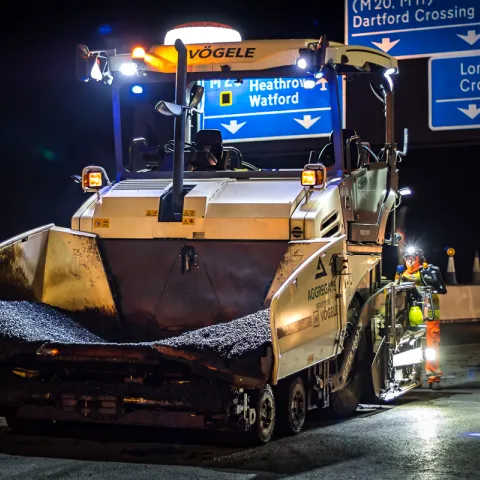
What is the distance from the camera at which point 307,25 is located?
16734 millimetres

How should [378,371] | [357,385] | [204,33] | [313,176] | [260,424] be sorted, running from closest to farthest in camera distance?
→ [260,424]
[313,176]
[204,33]
[357,385]
[378,371]

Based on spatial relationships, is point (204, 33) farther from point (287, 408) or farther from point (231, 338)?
point (287, 408)

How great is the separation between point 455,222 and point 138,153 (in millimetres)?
12860

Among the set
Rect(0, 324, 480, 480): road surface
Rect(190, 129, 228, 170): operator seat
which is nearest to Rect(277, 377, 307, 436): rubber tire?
Rect(0, 324, 480, 480): road surface

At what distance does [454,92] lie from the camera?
50.5 feet

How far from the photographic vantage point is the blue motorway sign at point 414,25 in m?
15.1

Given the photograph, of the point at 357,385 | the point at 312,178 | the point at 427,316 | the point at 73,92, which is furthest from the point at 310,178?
the point at 73,92

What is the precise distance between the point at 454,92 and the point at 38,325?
9562 millimetres

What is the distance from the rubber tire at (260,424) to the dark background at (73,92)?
879 cm

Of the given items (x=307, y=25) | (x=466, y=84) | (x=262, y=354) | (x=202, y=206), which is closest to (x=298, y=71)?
(x=202, y=206)

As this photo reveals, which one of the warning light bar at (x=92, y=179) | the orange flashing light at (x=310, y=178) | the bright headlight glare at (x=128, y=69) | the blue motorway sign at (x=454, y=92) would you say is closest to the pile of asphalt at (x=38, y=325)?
the warning light bar at (x=92, y=179)

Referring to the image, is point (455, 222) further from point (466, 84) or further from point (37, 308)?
point (37, 308)

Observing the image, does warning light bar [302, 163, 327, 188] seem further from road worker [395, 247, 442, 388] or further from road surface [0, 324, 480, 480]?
road worker [395, 247, 442, 388]

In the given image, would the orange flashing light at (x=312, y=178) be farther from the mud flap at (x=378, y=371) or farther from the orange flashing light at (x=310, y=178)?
the mud flap at (x=378, y=371)
